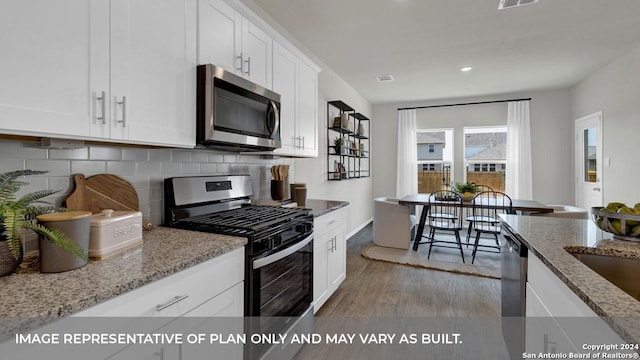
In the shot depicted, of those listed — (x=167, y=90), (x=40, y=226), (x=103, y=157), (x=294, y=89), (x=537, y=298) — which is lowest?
(x=537, y=298)

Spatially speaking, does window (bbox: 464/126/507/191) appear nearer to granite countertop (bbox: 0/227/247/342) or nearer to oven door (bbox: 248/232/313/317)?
oven door (bbox: 248/232/313/317)

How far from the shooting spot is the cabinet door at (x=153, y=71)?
1.22 m

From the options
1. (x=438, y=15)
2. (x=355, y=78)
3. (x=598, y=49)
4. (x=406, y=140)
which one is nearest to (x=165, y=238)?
(x=438, y=15)

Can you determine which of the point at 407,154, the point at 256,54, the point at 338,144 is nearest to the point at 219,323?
the point at 256,54

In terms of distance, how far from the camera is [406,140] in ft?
20.2

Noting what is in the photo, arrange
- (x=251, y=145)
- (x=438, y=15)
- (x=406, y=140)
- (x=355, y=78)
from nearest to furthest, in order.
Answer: (x=251, y=145), (x=438, y=15), (x=355, y=78), (x=406, y=140)

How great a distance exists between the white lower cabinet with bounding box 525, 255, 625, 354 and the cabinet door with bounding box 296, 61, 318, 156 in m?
1.85

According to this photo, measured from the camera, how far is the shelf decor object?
166 inches

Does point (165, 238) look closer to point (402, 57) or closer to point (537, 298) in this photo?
point (537, 298)

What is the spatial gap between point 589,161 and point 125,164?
5.98m

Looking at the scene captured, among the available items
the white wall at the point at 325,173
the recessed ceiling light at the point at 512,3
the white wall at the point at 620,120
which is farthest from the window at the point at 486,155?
the recessed ceiling light at the point at 512,3

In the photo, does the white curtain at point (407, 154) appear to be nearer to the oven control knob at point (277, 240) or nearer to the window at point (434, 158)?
the window at point (434, 158)

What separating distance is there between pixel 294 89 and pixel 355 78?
2.34m

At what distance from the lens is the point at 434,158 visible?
20.3 ft
